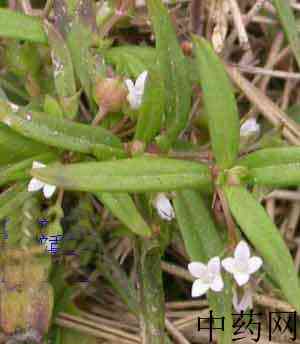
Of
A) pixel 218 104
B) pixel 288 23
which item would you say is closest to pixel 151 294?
pixel 218 104

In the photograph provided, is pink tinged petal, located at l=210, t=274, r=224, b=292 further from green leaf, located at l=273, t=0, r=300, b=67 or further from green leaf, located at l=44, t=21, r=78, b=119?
green leaf, located at l=273, t=0, r=300, b=67

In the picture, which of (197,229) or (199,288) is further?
(197,229)

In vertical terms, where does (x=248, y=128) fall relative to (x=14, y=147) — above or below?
above

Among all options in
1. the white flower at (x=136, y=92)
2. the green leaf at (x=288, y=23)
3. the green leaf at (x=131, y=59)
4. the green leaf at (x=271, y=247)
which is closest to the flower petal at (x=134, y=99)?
the white flower at (x=136, y=92)

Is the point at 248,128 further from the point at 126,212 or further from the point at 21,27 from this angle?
the point at 21,27

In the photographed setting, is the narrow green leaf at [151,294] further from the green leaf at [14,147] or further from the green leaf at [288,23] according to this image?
the green leaf at [288,23]

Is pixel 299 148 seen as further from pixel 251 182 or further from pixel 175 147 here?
pixel 175 147

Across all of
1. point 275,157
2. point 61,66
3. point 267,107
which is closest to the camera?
point 275,157
